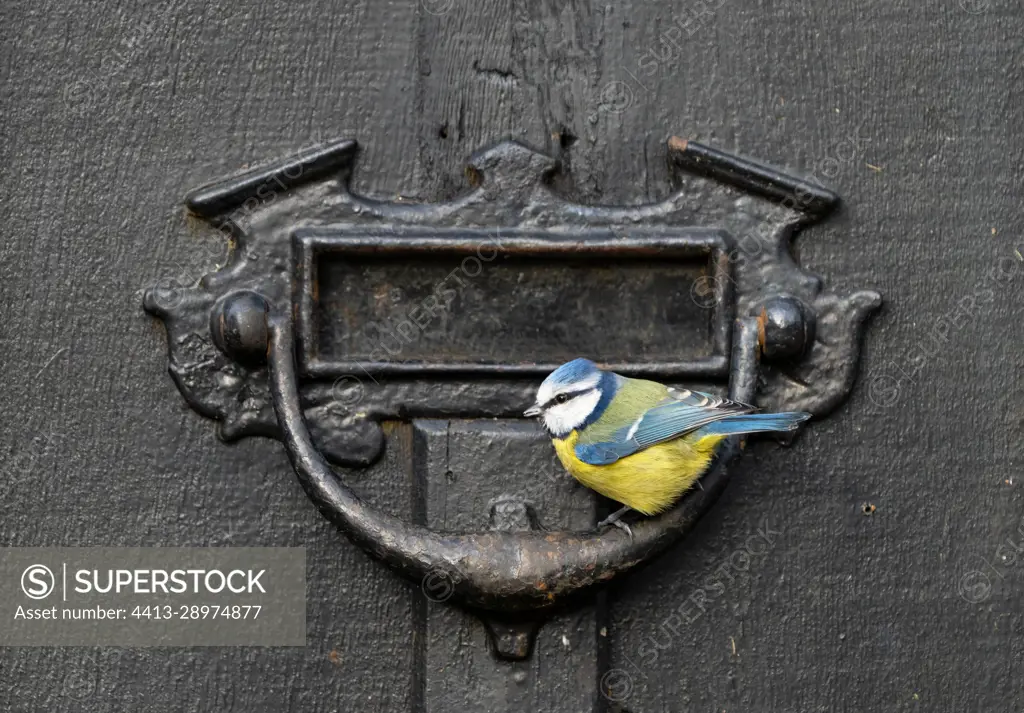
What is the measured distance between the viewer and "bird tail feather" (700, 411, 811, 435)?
0.99m

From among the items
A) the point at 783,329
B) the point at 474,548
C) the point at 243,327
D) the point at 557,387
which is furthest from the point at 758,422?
the point at 243,327

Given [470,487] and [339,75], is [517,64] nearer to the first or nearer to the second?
[339,75]

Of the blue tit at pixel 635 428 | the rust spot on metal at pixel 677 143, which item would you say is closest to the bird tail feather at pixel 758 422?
the blue tit at pixel 635 428

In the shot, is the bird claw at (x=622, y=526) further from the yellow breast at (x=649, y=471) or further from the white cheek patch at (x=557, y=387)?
the white cheek patch at (x=557, y=387)

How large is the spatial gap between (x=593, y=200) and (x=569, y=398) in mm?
225

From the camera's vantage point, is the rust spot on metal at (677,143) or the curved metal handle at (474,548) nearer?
the curved metal handle at (474,548)

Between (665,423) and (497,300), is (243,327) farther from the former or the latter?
(665,423)

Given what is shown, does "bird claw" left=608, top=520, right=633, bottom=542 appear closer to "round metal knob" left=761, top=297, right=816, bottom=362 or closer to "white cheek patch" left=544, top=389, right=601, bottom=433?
"white cheek patch" left=544, top=389, right=601, bottom=433

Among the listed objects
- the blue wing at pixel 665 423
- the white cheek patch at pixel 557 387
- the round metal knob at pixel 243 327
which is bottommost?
the blue wing at pixel 665 423

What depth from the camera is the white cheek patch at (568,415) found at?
38.4 inches

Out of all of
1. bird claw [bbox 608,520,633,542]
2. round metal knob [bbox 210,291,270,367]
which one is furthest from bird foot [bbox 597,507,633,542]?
round metal knob [bbox 210,291,270,367]

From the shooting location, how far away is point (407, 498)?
1051 mm

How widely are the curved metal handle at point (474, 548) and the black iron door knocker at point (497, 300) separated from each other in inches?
1.8

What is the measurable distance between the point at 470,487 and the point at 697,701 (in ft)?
1.08
